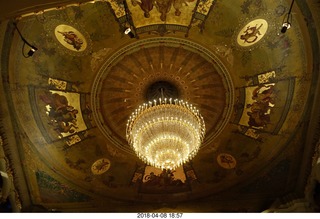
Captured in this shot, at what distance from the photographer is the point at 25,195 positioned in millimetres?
10602

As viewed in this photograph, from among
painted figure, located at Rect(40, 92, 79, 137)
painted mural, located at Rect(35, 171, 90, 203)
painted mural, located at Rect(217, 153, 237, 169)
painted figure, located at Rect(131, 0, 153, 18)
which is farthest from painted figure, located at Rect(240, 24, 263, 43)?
painted mural, located at Rect(35, 171, 90, 203)

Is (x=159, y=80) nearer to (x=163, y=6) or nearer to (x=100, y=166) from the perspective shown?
(x=163, y=6)

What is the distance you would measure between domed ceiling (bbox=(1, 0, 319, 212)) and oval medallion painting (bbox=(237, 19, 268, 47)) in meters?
0.03

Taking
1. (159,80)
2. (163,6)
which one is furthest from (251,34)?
(159,80)

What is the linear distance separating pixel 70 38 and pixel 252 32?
4804 millimetres

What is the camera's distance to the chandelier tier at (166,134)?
8.21 m

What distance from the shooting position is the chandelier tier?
821 cm

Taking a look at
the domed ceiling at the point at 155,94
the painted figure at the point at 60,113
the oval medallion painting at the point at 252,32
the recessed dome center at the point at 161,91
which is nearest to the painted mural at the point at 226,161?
the domed ceiling at the point at 155,94

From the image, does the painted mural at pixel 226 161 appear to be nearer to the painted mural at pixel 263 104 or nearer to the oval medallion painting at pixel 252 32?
the painted mural at pixel 263 104

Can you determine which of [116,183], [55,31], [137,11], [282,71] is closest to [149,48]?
[137,11]

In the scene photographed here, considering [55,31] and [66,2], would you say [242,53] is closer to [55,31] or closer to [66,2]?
[55,31]

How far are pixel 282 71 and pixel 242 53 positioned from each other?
1187 mm

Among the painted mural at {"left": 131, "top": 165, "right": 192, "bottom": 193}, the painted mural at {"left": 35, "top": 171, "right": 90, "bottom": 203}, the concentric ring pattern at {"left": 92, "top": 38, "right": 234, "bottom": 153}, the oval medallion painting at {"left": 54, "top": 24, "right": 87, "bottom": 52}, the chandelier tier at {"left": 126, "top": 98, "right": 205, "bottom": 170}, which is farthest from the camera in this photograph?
the painted mural at {"left": 131, "top": 165, "right": 192, "bottom": 193}

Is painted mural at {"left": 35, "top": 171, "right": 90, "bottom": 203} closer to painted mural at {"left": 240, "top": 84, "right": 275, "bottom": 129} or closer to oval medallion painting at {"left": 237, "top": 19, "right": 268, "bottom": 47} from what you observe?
painted mural at {"left": 240, "top": 84, "right": 275, "bottom": 129}
